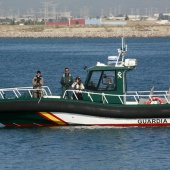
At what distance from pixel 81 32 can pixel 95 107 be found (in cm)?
15146

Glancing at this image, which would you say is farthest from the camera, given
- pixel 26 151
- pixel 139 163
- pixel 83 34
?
pixel 83 34

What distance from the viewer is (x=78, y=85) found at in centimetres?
2895

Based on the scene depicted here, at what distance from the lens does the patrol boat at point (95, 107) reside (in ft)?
92.7

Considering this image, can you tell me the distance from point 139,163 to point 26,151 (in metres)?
3.29

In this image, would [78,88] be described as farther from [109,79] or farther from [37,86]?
[37,86]

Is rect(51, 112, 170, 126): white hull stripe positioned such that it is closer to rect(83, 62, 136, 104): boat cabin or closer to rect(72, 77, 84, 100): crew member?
rect(72, 77, 84, 100): crew member

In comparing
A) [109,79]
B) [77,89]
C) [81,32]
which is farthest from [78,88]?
[81,32]

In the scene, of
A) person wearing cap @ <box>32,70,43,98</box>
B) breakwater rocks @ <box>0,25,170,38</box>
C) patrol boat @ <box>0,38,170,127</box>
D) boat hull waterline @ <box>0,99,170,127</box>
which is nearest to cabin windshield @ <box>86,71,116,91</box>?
patrol boat @ <box>0,38,170,127</box>

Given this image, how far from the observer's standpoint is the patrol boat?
2825cm

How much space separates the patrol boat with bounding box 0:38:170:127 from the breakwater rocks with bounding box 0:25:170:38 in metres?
140

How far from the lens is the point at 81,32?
589 feet

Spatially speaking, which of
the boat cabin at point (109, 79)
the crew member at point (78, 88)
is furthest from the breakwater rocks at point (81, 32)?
the crew member at point (78, 88)

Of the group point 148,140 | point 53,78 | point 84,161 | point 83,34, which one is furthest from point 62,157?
point 83,34

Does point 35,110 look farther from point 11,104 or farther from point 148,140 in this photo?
point 148,140
